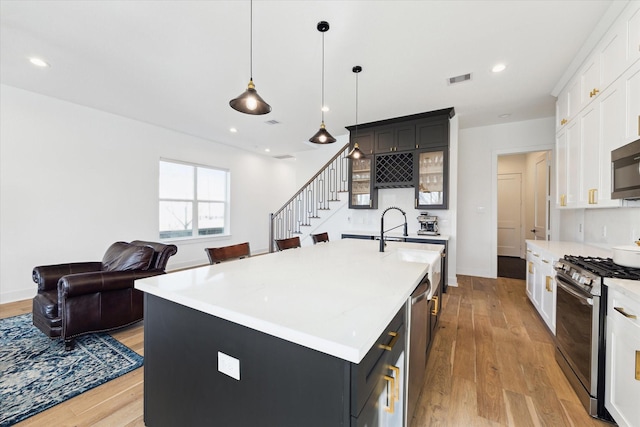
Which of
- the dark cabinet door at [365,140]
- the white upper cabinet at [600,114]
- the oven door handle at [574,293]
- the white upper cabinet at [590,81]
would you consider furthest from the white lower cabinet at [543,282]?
the dark cabinet door at [365,140]

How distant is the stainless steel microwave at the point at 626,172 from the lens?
5.90ft

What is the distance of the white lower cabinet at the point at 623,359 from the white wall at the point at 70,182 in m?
6.02

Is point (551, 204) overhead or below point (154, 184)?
below

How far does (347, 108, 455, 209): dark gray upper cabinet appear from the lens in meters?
4.18

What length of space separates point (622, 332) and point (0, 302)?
6.28 meters

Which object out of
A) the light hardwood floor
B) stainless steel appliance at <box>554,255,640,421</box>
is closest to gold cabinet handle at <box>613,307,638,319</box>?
stainless steel appliance at <box>554,255,640,421</box>

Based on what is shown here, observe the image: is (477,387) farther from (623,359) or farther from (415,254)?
(415,254)

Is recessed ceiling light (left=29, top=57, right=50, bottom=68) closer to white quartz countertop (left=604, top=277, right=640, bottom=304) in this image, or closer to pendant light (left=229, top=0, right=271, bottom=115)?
pendant light (left=229, top=0, right=271, bottom=115)

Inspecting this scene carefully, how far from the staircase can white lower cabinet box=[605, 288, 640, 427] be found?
417 centimetres


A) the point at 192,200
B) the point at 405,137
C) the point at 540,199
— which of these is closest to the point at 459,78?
the point at 405,137

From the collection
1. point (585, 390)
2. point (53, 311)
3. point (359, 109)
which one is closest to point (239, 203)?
point (359, 109)

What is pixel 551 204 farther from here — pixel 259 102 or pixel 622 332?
pixel 259 102

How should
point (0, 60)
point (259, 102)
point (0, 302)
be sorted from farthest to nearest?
point (0, 302) → point (0, 60) → point (259, 102)

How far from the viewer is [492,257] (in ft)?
15.5
